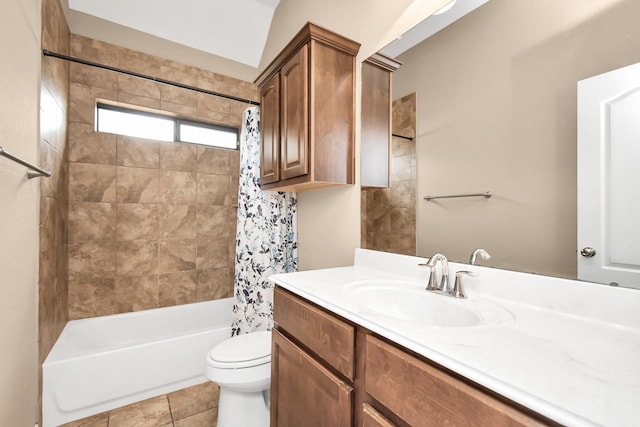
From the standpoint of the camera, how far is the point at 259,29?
262 cm

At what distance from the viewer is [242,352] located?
1473mm

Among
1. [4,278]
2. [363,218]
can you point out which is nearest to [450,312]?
[363,218]

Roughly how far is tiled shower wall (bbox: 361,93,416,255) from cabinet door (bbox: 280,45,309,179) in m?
0.44

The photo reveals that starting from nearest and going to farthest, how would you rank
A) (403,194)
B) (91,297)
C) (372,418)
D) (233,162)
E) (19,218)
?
(372,418) < (19,218) < (403,194) < (91,297) < (233,162)

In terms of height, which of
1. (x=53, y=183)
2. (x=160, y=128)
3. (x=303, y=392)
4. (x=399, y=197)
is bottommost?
(x=303, y=392)

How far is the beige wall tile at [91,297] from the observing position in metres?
2.11

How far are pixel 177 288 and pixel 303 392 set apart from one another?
196 cm

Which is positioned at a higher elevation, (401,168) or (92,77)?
(92,77)

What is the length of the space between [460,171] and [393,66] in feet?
2.17

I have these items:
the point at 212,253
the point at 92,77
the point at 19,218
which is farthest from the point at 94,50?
the point at 212,253

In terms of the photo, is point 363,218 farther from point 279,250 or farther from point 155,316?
point 155,316

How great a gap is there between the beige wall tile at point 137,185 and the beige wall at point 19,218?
92cm

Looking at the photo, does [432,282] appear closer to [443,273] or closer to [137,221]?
[443,273]

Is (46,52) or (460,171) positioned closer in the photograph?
(460,171)
